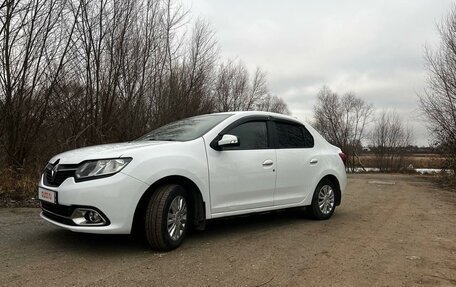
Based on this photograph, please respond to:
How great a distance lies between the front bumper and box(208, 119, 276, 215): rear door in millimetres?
1051

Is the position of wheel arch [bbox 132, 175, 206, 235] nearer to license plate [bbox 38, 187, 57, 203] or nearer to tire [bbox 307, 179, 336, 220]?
license plate [bbox 38, 187, 57, 203]

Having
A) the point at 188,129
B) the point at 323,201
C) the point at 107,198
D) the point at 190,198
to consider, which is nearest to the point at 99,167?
the point at 107,198

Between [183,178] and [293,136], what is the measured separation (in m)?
2.40

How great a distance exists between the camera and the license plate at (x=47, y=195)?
4692 millimetres

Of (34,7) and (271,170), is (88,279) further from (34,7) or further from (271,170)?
(34,7)

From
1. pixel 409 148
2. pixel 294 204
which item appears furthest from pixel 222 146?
pixel 409 148

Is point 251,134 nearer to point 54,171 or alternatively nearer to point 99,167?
point 99,167

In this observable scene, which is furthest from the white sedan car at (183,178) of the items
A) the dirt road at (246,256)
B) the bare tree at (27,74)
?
the bare tree at (27,74)

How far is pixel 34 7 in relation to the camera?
378 inches

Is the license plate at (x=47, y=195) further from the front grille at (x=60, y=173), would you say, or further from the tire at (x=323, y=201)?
the tire at (x=323, y=201)

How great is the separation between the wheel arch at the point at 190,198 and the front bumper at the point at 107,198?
174mm

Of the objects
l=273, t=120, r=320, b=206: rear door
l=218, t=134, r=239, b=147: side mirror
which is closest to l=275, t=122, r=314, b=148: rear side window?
l=273, t=120, r=320, b=206: rear door

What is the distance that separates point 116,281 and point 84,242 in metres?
1.47

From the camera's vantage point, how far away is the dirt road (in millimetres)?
3990
